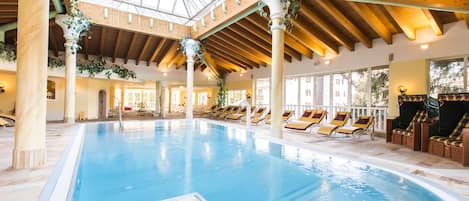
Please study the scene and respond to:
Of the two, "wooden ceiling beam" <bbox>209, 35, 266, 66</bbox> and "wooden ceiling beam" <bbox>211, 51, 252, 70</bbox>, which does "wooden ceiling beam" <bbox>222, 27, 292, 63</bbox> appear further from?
"wooden ceiling beam" <bbox>211, 51, 252, 70</bbox>

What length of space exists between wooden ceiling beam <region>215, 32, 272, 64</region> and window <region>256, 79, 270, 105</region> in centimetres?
202

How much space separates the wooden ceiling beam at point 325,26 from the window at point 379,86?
1244 millimetres

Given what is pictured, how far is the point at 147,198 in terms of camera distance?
2709mm

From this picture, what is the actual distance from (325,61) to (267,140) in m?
5.16

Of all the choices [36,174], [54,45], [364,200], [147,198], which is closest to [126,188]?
[147,198]

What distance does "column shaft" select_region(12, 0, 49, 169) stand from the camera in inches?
118

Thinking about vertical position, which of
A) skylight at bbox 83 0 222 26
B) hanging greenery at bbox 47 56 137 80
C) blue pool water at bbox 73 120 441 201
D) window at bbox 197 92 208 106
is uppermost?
skylight at bbox 83 0 222 26

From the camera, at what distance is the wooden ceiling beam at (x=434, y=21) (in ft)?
Result: 18.9

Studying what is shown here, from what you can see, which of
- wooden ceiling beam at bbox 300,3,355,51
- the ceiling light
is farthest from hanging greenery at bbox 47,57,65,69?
the ceiling light

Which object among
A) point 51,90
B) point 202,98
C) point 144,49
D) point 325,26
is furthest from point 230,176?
point 202,98

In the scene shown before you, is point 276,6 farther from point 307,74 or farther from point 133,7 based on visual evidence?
point 133,7

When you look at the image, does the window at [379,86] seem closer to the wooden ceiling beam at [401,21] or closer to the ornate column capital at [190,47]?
the wooden ceiling beam at [401,21]

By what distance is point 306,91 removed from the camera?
35.2ft

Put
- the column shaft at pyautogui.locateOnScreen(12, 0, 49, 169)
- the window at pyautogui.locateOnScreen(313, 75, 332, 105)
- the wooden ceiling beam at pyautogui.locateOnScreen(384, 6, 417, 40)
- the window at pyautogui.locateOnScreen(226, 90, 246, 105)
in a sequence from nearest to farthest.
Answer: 1. the column shaft at pyautogui.locateOnScreen(12, 0, 49, 169)
2. the wooden ceiling beam at pyautogui.locateOnScreen(384, 6, 417, 40)
3. the window at pyautogui.locateOnScreen(313, 75, 332, 105)
4. the window at pyautogui.locateOnScreen(226, 90, 246, 105)
